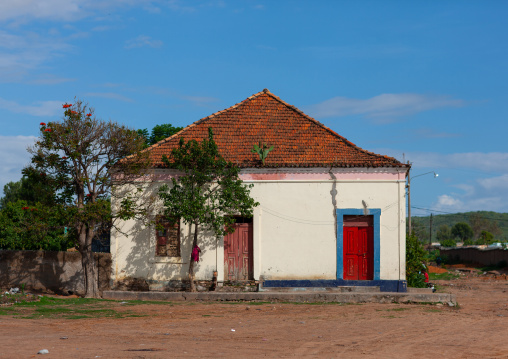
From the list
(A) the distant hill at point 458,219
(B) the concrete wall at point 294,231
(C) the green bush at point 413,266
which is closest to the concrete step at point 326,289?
(B) the concrete wall at point 294,231

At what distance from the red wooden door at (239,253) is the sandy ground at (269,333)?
109 inches

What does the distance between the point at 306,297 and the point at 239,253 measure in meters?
2.87

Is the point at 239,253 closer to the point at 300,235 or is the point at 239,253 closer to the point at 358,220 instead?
the point at 300,235

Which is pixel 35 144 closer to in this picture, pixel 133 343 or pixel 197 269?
pixel 197 269

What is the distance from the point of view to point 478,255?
4959 cm

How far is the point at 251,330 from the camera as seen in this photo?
467 inches

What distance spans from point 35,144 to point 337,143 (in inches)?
364

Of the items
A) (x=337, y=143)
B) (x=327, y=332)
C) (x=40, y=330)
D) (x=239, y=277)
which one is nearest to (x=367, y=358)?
(x=327, y=332)

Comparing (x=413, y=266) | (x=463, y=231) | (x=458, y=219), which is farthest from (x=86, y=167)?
(x=458, y=219)

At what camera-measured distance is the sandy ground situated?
369 inches

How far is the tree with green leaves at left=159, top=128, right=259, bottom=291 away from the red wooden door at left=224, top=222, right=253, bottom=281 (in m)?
0.64

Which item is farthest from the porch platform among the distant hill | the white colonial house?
the distant hill

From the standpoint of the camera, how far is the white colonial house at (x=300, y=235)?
19.0 metres

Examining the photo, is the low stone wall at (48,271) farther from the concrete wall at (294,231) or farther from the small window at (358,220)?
the small window at (358,220)
